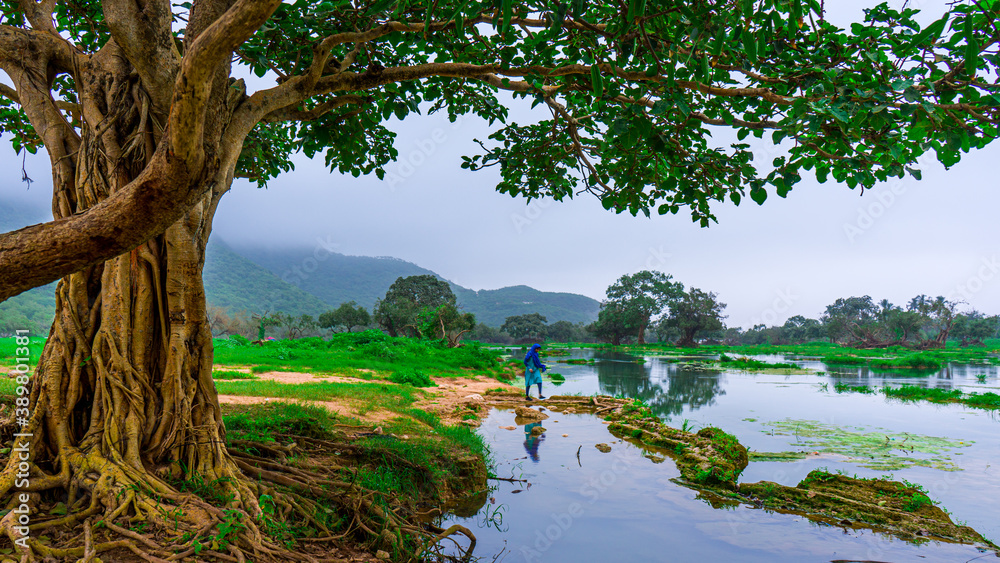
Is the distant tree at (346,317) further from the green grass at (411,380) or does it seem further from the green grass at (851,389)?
the green grass at (851,389)

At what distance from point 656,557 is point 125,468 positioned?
452 centimetres

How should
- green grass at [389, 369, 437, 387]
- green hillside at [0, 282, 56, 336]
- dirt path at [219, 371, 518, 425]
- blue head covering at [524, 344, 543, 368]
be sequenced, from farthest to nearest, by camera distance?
green hillside at [0, 282, 56, 336] → green grass at [389, 369, 437, 387] → blue head covering at [524, 344, 543, 368] → dirt path at [219, 371, 518, 425]

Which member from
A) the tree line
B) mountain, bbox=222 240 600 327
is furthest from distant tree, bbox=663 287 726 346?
mountain, bbox=222 240 600 327

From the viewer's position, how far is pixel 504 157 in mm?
6730

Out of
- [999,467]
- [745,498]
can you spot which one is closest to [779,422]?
[999,467]

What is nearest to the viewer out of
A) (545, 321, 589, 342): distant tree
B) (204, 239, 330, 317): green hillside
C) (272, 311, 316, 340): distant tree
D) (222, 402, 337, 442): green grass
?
(222, 402, 337, 442): green grass

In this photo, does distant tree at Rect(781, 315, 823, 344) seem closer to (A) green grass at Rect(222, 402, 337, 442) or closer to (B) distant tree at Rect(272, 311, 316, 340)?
(B) distant tree at Rect(272, 311, 316, 340)

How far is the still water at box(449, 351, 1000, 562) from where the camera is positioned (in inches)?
197

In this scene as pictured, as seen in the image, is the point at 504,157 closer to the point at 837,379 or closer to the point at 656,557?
the point at 656,557

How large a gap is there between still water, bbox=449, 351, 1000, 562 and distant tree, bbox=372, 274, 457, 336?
35.5 meters

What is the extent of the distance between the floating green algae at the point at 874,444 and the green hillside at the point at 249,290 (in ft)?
251

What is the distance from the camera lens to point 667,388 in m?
19.3

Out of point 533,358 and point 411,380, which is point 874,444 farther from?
point 411,380

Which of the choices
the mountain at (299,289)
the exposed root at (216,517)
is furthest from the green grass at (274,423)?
the mountain at (299,289)
